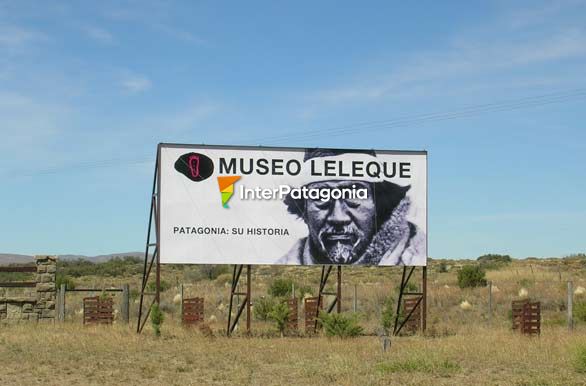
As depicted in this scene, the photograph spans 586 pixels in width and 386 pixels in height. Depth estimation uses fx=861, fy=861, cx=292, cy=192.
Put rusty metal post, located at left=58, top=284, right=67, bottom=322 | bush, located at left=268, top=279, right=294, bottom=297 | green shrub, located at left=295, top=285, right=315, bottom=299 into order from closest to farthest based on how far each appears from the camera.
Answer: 1. rusty metal post, located at left=58, top=284, right=67, bottom=322
2. bush, located at left=268, top=279, right=294, bottom=297
3. green shrub, located at left=295, top=285, right=315, bottom=299

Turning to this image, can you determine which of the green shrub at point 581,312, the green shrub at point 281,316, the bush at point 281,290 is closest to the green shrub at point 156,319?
the green shrub at point 281,316

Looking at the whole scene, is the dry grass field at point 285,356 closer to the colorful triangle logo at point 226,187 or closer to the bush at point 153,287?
the colorful triangle logo at point 226,187

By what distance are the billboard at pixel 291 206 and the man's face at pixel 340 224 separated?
0.11ft

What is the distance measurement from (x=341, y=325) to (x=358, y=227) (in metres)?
3.80

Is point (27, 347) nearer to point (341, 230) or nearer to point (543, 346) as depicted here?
point (341, 230)

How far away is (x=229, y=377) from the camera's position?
17547 millimetres

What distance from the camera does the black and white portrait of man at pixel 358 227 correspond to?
28.2m

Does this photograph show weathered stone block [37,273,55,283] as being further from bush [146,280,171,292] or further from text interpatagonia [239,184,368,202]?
bush [146,280,171,292]

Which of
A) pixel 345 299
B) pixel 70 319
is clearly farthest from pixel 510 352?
pixel 345 299

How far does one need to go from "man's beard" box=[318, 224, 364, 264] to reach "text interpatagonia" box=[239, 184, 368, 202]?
3.33 ft

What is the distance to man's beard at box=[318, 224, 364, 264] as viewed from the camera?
2823 centimetres

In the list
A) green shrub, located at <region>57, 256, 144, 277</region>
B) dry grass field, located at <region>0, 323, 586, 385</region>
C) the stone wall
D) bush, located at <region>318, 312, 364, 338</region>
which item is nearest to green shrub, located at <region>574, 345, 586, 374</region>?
dry grass field, located at <region>0, 323, 586, 385</region>

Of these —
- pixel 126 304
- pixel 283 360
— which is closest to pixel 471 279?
pixel 126 304

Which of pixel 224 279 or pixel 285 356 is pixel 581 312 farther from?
pixel 224 279
